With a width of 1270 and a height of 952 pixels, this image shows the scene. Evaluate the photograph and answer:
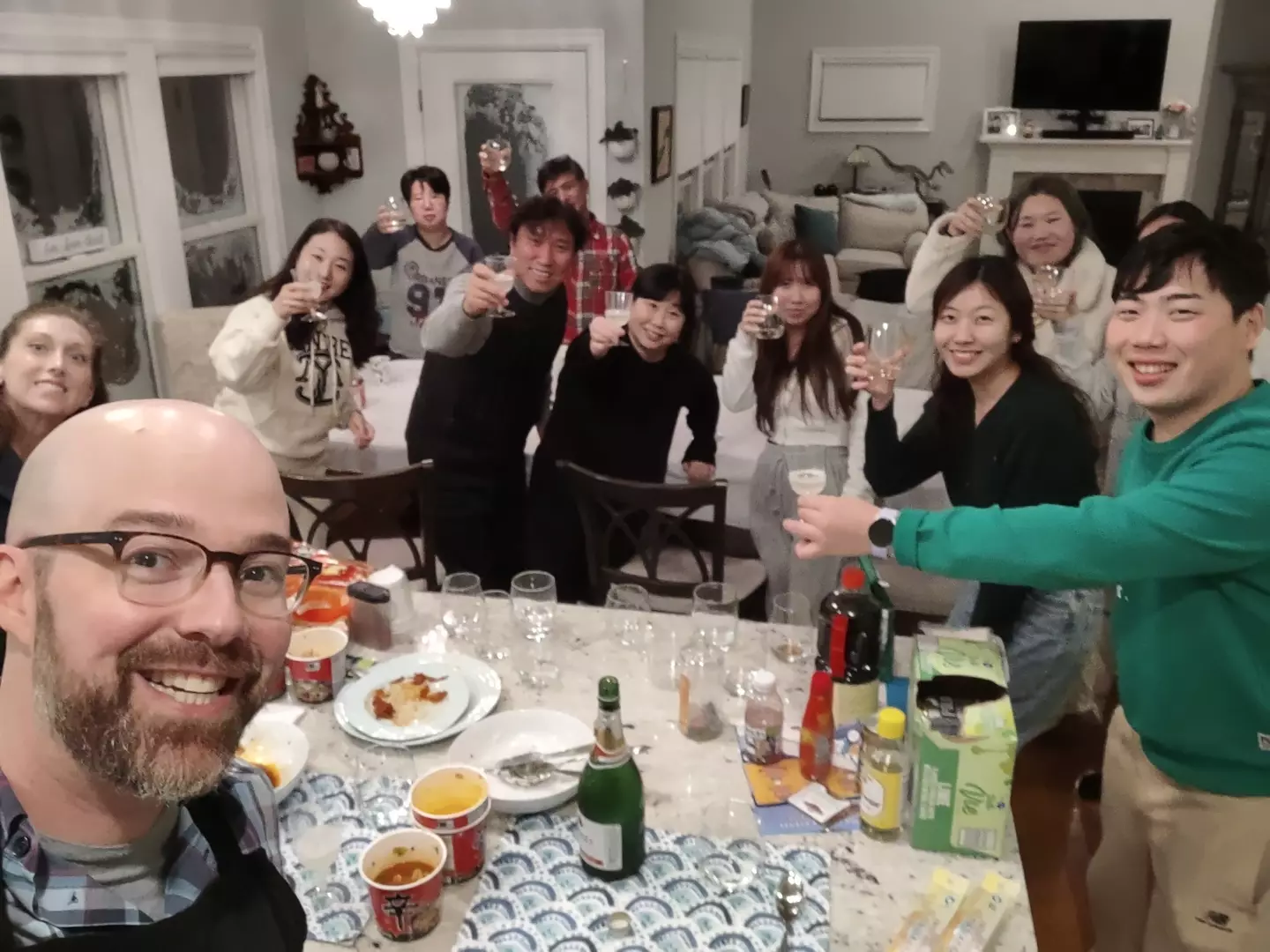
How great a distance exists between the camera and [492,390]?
250 cm

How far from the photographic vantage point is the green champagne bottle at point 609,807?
1.19 meters

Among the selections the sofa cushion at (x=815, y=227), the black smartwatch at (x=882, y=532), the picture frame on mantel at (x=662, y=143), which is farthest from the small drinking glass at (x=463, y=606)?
the sofa cushion at (x=815, y=227)

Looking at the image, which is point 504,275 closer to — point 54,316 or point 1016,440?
point 54,316

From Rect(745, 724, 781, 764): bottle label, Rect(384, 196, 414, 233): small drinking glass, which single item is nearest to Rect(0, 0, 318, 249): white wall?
Rect(384, 196, 414, 233): small drinking glass

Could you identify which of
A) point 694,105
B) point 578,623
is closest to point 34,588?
point 578,623

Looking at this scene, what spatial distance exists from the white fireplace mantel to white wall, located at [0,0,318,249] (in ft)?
18.8

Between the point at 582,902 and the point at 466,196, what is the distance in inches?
171

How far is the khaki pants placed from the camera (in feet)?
4.87

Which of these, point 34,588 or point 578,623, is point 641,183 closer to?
point 578,623

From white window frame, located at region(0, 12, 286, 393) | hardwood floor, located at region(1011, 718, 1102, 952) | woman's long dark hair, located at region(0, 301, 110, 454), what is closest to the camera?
woman's long dark hair, located at region(0, 301, 110, 454)

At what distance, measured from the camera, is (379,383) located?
3543 millimetres

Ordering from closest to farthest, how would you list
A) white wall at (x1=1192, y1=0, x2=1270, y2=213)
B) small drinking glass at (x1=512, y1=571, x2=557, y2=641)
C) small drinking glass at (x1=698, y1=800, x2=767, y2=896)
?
1. small drinking glass at (x1=698, y1=800, x2=767, y2=896)
2. small drinking glass at (x1=512, y1=571, x2=557, y2=641)
3. white wall at (x1=1192, y1=0, x2=1270, y2=213)

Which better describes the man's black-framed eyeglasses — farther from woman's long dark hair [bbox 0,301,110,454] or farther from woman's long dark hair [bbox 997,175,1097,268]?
woman's long dark hair [bbox 997,175,1097,268]

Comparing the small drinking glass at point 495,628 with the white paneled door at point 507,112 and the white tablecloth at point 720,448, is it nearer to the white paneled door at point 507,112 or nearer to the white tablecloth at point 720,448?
the white tablecloth at point 720,448
